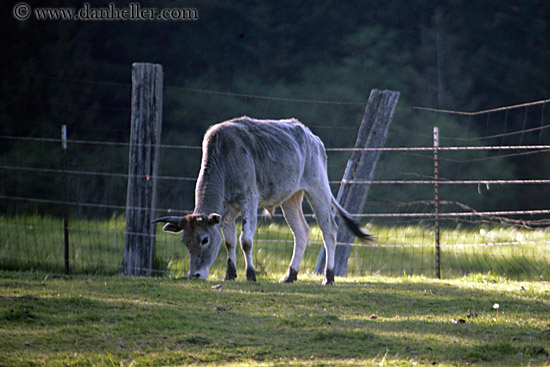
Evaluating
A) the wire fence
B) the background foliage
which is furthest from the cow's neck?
the background foliage

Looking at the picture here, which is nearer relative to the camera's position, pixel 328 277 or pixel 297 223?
pixel 328 277

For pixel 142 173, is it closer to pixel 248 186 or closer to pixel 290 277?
pixel 248 186

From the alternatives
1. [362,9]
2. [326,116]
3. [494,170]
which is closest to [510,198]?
[494,170]

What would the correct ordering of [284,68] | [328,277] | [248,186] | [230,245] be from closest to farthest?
[248,186] → [230,245] → [328,277] → [284,68]

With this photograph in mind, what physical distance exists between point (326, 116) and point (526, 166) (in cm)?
610

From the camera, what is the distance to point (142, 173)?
7949 mm

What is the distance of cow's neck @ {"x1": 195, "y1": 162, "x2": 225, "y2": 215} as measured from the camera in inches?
→ 280

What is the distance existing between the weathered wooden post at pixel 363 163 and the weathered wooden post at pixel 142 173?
2.65 metres

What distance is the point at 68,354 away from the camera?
4.02 m

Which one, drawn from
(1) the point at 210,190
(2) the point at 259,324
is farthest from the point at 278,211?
(2) the point at 259,324

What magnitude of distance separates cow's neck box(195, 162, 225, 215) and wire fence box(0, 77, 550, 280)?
2.77 ft

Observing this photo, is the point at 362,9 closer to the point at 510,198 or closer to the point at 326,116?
the point at 326,116

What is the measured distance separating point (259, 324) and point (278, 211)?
1101cm

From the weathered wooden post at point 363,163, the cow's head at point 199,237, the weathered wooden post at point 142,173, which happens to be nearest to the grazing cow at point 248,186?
the cow's head at point 199,237
